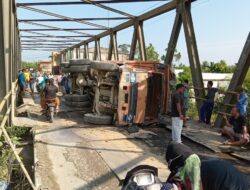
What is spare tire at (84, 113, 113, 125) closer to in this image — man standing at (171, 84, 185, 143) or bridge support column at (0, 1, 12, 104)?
man standing at (171, 84, 185, 143)

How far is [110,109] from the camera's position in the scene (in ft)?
39.1

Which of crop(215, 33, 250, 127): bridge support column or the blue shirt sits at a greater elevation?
crop(215, 33, 250, 127): bridge support column

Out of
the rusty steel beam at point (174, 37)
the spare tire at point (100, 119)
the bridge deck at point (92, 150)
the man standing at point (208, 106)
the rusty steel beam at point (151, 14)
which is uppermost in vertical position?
the rusty steel beam at point (151, 14)

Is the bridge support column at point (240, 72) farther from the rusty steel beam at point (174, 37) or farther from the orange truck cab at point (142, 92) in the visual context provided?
the rusty steel beam at point (174, 37)

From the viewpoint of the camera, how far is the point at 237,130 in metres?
9.40

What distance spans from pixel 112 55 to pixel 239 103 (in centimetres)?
1507

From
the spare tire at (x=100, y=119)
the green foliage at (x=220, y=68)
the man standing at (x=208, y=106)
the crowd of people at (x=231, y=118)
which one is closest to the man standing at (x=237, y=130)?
the crowd of people at (x=231, y=118)

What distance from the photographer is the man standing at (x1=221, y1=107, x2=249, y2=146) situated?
29.6 feet

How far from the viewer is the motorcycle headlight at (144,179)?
138 inches

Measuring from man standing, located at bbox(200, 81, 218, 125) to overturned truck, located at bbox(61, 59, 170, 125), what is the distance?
1.26 metres

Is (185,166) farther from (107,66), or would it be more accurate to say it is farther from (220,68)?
(220,68)

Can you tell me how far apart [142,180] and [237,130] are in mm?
6418

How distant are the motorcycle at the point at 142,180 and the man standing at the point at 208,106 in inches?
353

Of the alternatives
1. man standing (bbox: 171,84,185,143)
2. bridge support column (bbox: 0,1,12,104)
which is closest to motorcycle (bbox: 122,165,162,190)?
bridge support column (bbox: 0,1,12,104)
